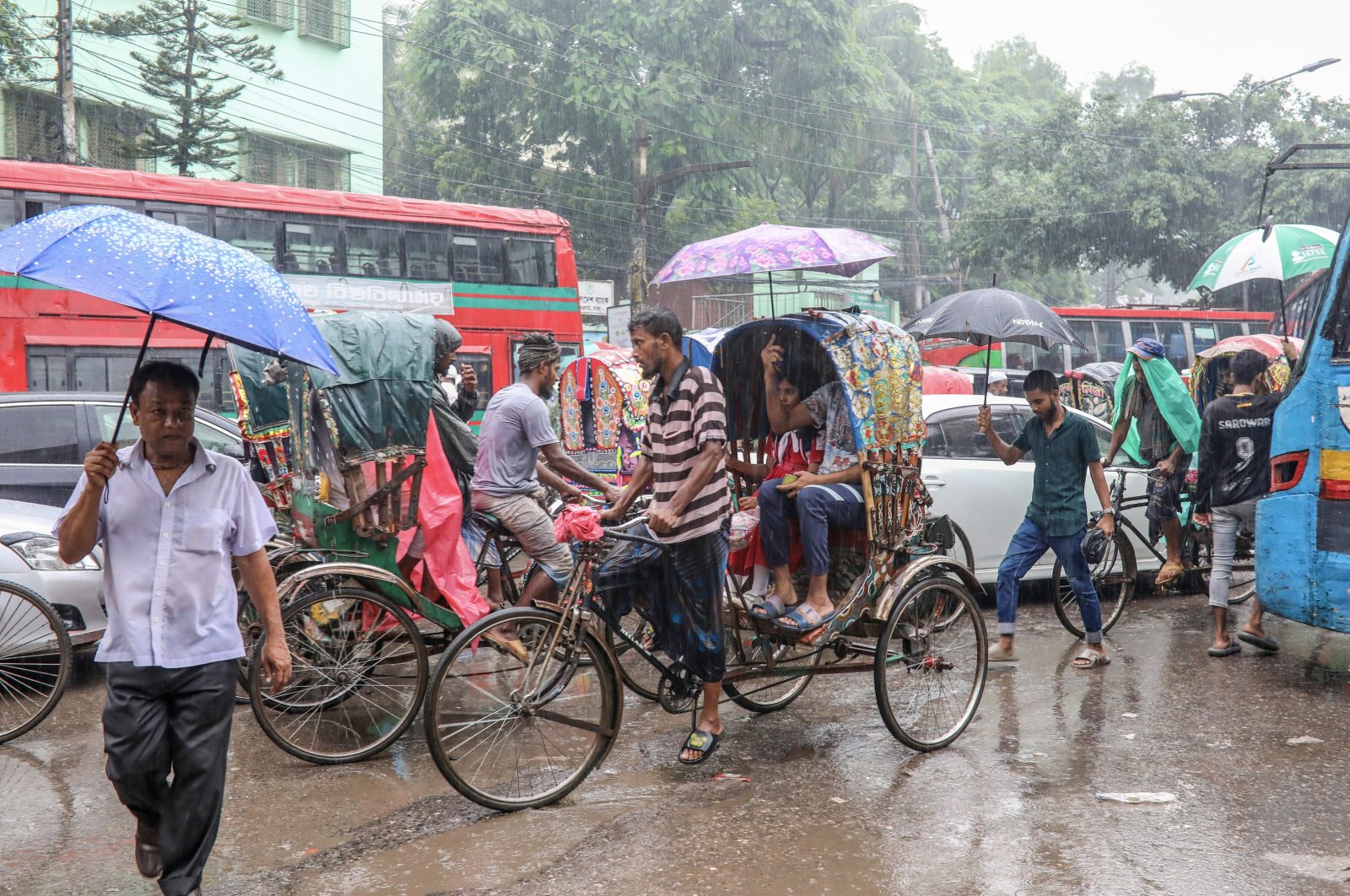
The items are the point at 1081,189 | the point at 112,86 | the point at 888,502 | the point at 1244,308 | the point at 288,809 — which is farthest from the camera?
the point at 1081,189

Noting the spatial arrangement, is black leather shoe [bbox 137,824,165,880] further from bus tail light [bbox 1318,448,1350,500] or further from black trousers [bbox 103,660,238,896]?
bus tail light [bbox 1318,448,1350,500]

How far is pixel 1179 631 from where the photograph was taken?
7.51 meters

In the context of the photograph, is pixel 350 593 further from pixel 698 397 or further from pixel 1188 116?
pixel 1188 116

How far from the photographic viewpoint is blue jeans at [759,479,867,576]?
5121 millimetres

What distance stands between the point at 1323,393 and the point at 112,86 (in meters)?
23.3

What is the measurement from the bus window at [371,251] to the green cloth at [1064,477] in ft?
40.1

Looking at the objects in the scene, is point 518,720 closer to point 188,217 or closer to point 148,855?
point 148,855

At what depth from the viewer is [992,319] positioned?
7215 mm

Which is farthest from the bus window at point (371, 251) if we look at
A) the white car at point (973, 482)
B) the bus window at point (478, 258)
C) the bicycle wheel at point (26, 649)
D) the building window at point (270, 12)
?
the building window at point (270, 12)

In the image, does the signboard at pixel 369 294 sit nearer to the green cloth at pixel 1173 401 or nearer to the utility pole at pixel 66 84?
the utility pole at pixel 66 84

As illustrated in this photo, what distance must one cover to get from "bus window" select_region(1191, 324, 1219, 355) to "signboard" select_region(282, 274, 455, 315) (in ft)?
53.1

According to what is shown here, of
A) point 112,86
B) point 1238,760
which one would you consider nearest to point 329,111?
point 112,86

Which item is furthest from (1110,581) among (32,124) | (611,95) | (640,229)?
(611,95)

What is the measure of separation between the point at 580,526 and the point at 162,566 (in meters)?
1.57
